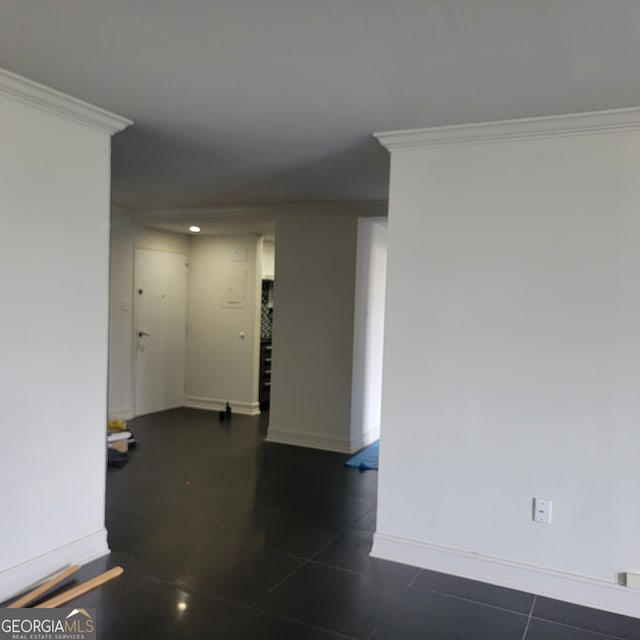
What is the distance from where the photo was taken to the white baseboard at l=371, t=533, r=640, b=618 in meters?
2.58

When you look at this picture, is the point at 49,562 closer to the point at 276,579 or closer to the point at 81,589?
the point at 81,589

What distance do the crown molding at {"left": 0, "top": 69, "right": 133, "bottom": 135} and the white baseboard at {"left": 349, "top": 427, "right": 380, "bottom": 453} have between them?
3.50 m

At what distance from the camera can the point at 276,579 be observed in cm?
275

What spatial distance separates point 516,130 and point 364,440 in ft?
11.5

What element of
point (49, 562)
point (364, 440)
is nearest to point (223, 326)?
point (364, 440)

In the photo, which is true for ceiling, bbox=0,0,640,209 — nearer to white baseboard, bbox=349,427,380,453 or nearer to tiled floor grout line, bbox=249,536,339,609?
tiled floor grout line, bbox=249,536,339,609

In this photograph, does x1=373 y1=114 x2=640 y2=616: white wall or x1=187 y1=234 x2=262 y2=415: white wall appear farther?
x1=187 y1=234 x2=262 y2=415: white wall

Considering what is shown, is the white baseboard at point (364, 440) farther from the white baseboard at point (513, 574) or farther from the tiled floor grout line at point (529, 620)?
the tiled floor grout line at point (529, 620)

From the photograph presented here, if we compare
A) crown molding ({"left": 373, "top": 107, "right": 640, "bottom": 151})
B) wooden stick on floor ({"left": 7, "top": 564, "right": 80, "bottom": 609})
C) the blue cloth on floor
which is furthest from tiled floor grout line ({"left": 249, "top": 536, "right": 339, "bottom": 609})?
crown molding ({"left": 373, "top": 107, "right": 640, "bottom": 151})

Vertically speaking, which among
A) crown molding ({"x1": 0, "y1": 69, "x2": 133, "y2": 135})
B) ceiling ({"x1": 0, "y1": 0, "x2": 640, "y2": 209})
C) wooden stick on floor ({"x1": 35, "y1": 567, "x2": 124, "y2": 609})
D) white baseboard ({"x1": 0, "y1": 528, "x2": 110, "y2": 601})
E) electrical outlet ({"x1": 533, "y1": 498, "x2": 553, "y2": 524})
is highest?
ceiling ({"x1": 0, "y1": 0, "x2": 640, "y2": 209})

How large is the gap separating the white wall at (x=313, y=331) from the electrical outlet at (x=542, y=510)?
255cm

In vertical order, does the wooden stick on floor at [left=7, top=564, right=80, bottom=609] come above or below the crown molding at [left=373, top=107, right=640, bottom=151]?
below

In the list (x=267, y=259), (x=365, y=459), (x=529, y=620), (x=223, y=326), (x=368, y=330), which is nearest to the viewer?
(x=529, y=620)

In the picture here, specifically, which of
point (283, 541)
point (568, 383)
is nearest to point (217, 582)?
point (283, 541)
